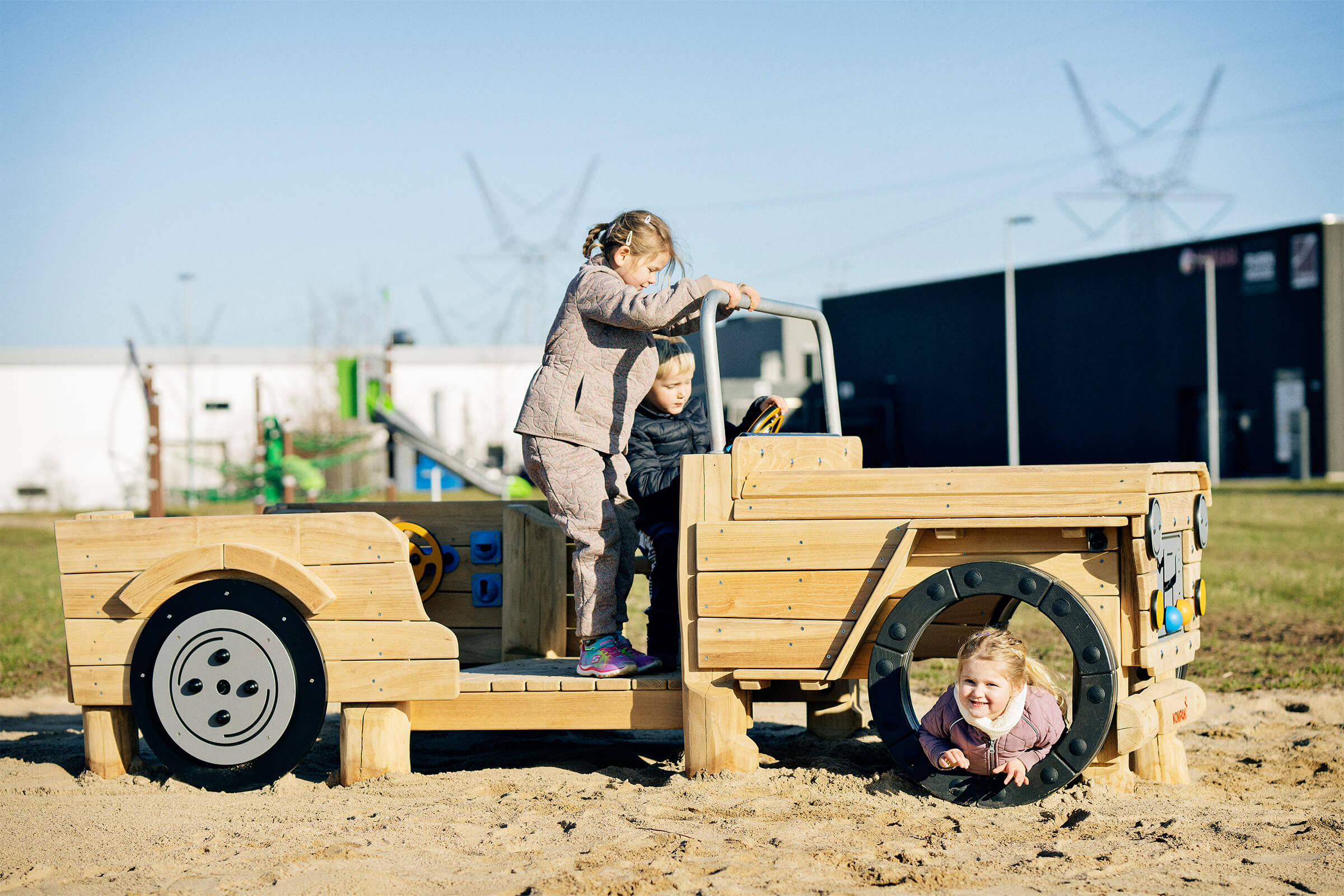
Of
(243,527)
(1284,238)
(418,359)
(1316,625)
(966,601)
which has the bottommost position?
(1316,625)

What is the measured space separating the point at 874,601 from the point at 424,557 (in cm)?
209

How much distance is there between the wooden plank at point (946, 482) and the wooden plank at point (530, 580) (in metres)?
1.26

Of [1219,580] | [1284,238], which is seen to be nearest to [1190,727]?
[1219,580]

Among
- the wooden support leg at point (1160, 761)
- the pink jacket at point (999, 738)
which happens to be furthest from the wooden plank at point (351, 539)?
the wooden support leg at point (1160, 761)

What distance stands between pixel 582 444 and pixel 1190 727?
2.86 meters

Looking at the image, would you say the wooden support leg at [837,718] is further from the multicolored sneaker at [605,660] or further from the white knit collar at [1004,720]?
the white knit collar at [1004,720]

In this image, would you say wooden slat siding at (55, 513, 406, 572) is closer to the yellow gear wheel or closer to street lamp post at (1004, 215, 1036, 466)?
the yellow gear wheel

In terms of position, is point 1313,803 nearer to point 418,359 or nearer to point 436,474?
point 436,474

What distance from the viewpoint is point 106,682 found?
4227mm

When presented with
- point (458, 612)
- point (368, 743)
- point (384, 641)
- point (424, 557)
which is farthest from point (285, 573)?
point (458, 612)

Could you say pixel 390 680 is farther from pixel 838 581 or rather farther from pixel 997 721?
pixel 997 721

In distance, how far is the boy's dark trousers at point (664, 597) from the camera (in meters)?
4.40

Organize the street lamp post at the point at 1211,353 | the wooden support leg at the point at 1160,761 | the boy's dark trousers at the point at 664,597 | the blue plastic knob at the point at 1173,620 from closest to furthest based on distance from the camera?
the blue plastic knob at the point at 1173,620, the wooden support leg at the point at 1160,761, the boy's dark trousers at the point at 664,597, the street lamp post at the point at 1211,353

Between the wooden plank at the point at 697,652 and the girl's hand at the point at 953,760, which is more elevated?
the wooden plank at the point at 697,652
